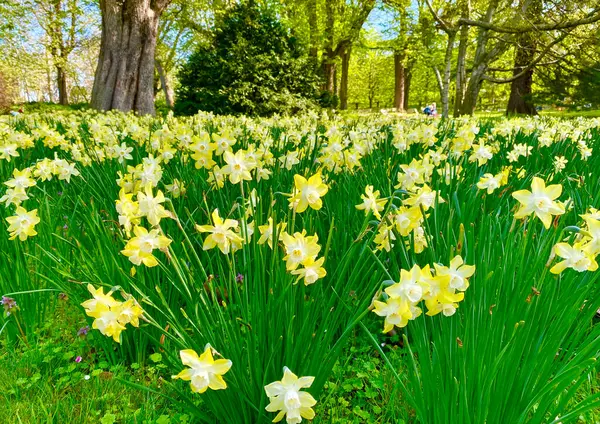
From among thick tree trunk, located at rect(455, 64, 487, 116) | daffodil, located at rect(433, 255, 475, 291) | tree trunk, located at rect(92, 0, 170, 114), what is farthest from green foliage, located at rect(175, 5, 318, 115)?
daffodil, located at rect(433, 255, 475, 291)

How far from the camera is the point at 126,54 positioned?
9281 mm

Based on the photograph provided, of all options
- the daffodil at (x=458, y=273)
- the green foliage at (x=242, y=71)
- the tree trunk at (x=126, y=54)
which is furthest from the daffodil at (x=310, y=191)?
the green foliage at (x=242, y=71)

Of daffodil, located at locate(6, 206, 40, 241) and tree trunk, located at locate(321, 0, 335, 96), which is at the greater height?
tree trunk, located at locate(321, 0, 335, 96)

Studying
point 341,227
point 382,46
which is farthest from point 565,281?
point 382,46

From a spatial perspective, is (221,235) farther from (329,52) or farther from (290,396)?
(329,52)

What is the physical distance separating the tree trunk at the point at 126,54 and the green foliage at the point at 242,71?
1698 mm

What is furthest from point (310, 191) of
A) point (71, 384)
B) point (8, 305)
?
point (8, 305)

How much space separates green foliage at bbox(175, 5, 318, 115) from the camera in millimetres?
10898

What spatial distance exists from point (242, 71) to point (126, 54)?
9.42 feet

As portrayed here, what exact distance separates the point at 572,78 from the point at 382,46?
9599mm

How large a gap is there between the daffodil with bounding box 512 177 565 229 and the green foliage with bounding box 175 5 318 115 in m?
10.1

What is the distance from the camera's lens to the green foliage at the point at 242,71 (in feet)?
35.8

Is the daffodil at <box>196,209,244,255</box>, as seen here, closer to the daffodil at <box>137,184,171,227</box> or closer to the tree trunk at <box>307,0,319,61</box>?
the daffodil at <box>137,184,171,227</box>

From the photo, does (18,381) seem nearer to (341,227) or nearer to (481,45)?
(341,227)
